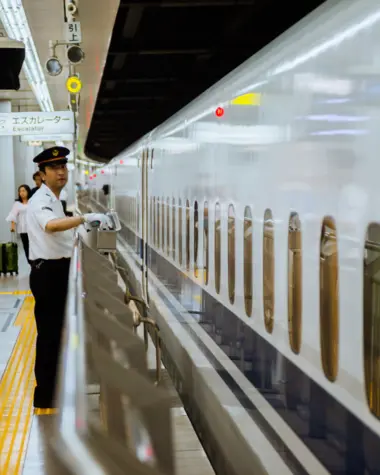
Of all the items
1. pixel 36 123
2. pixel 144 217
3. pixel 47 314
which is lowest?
pixel 47 314

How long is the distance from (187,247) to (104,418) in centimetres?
371

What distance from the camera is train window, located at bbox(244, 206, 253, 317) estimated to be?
389cm

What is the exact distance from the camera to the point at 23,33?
11125mm

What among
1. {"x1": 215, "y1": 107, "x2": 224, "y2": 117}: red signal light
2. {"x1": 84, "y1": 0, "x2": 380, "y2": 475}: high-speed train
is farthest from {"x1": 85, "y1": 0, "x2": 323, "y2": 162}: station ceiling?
{"x1": 215, "y1": 107, "x2": 224, "y2": 117}: red signal light

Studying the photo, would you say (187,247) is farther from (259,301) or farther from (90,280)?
(259,301)

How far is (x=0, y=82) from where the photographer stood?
27.1 ft

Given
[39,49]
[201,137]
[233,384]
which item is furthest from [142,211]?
[233,384]

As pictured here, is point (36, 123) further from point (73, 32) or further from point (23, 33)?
point (73, 32)

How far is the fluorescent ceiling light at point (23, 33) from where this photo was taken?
30.7 feet

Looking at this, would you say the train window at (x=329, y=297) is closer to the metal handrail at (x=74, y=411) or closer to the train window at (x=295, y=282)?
the train window at (x=295, y=282)

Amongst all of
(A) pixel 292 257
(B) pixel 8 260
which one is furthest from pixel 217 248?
(B) pixel 8 260

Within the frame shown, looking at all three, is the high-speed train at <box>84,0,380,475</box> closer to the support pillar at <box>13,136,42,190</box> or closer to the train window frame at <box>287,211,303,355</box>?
the train window frame at <box>287,211,303,355</box>

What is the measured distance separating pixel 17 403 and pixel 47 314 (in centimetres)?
85

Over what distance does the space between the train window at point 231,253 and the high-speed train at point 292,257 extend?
0.06 feet
